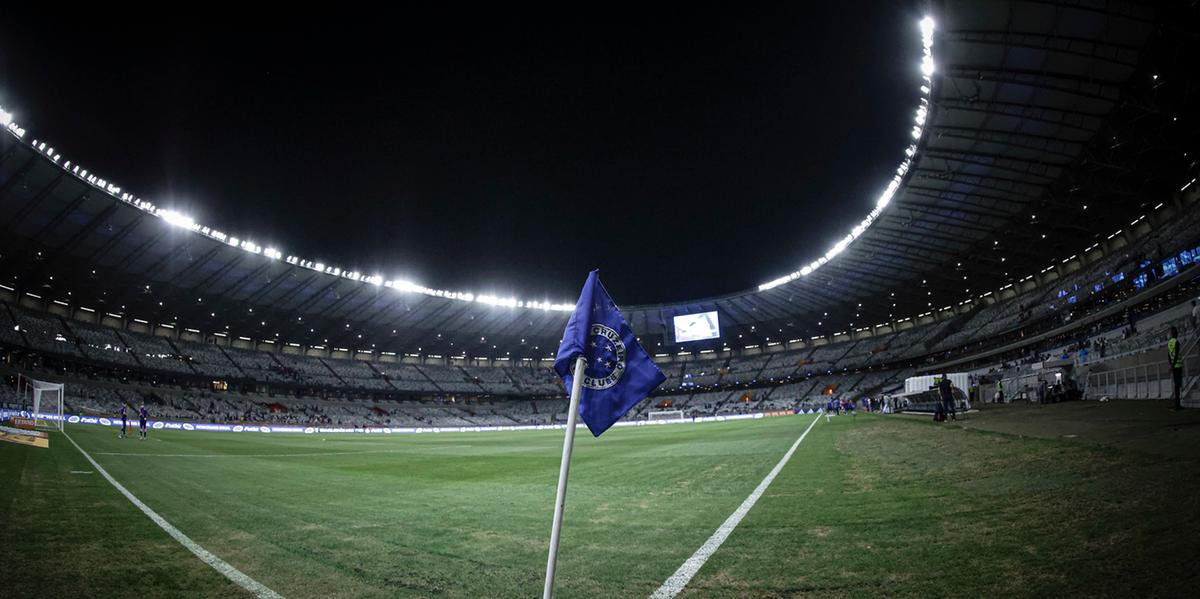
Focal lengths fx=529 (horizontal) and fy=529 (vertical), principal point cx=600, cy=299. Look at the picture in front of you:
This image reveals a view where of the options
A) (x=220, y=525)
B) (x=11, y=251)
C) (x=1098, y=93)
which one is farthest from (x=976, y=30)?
(x=11, y=251)

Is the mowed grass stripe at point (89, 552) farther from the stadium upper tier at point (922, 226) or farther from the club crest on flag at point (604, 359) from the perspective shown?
the stadium upper tier at point (922, 226)

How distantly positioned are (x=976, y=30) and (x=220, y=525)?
3121cm

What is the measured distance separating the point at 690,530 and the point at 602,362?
7.67 feet

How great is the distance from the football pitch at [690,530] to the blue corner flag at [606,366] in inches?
49.4

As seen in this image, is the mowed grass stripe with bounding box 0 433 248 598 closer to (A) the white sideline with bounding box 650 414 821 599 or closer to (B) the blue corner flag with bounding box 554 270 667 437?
(B) the blue corner flag with bounding box 554 270 667 437

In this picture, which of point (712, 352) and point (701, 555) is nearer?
point (701, 555)

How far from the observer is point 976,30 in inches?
931

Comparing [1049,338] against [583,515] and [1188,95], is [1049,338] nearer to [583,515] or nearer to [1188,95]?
[1188,95]

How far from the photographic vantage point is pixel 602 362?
4379 millimetres

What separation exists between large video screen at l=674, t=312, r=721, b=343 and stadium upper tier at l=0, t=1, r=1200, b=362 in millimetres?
8960

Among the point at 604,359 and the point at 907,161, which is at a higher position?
the point at 907,161

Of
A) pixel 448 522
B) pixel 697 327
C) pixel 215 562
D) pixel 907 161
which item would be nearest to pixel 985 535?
pixel 448 522

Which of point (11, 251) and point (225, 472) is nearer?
point (225, 472)

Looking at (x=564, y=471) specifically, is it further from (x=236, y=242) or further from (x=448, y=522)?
(x=236, y=242)
